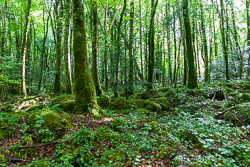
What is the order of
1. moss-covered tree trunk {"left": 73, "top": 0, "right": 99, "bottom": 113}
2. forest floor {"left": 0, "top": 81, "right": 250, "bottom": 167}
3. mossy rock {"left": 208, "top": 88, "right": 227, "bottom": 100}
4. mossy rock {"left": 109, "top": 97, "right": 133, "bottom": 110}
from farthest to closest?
mossy rock {"left": 208, "top": 88, "right": 227, "bottom": 100} → mossy rock {"left": 109, "top": 97, "right": 133, "bottom": 110} → moss-covered tree trunk {"left": 73, "top": 0, "right": 99, "bottom": 113} → forest floor {"left": 0, "top": 81, "right": 250, "bottom": 167}

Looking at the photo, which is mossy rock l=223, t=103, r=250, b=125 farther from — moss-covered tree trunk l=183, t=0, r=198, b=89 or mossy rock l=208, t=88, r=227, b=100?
moss-covered tree trunk l=183, t=0, r=198, b=89

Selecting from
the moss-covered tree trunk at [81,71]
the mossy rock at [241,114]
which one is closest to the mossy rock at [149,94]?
the mossy rock at [241,114]

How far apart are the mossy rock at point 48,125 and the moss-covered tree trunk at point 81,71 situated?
1.36 meters

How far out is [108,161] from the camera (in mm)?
2875

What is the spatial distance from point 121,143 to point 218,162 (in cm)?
216

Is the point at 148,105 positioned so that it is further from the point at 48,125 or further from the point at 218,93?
the point at 48,125

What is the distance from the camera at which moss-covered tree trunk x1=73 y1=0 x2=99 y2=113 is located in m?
5.33

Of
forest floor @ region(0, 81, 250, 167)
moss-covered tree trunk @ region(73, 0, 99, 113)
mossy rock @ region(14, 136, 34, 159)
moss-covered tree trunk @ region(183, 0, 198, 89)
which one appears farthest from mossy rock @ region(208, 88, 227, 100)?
mossy rock @ region(14, 136, 34, 159)

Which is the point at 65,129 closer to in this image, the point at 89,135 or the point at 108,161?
the point at 89,135

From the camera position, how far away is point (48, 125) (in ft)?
11.8

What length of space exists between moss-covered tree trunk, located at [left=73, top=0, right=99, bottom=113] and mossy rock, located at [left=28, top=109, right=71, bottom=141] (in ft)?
4.45

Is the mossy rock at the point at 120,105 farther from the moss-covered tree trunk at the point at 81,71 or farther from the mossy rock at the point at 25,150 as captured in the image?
the mossy rock at the point at 25,150

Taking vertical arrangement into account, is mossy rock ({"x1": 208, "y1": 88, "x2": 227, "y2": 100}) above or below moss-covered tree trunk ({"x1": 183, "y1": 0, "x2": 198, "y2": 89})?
below

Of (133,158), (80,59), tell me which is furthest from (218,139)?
(80,59)
